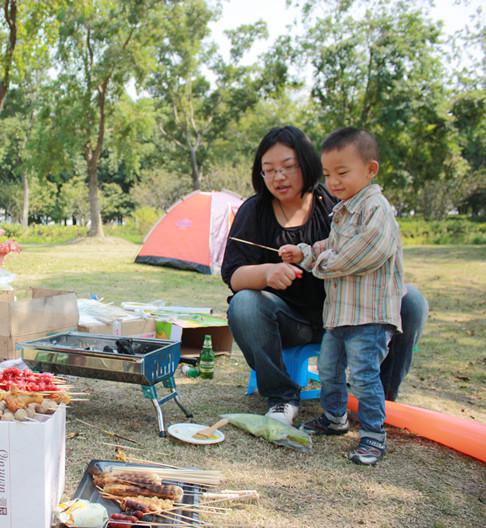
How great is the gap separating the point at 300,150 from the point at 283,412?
3.93 ft

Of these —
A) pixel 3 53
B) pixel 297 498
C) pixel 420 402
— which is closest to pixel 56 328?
pixel 297 498

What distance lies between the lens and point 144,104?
16547 mm

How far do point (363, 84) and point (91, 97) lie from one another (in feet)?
28.9

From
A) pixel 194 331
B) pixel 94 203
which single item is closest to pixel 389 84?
pixel 94 203

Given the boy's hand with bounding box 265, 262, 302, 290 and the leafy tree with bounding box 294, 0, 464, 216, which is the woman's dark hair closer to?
the boy's hand with bounding box 265, 262, 302, 290

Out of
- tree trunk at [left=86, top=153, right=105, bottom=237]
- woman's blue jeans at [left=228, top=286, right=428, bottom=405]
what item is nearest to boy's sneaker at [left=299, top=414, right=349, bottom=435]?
woman's blue jeans at [left=228, top=286, right=428, bottom=405]

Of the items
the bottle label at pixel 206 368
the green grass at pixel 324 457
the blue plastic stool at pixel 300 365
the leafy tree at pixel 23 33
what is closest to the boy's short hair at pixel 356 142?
the blue plastic stool at pixel 300 365

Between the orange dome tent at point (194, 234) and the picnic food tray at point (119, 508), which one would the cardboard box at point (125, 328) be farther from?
the orange dome tent at point (194, 234)

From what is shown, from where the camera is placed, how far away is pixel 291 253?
2338mm

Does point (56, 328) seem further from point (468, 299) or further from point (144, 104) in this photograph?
point (144, 104)

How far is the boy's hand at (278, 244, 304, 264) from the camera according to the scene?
2330mm

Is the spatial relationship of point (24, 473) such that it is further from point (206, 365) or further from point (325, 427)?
point (206, 365)

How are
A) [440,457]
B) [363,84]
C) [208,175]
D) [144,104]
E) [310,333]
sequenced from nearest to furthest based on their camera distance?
[440,457] < [310,333] < [144,104] < [363,84] < [208,175]

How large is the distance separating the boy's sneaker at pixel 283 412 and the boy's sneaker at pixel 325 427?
2.8 inches
